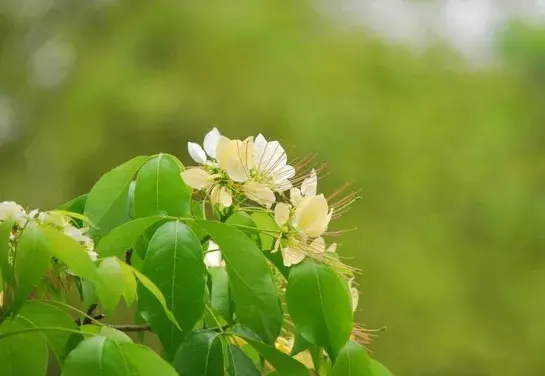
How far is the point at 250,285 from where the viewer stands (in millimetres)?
426

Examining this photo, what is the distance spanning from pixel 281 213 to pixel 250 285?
6 centimetres

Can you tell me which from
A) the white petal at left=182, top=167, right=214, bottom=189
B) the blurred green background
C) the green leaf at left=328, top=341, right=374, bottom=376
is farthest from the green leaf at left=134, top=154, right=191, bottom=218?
the blurred green background

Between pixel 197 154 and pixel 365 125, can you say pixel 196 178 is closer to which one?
pixel 197 154

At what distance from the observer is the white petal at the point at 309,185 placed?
19.1 inches

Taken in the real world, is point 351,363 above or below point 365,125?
above

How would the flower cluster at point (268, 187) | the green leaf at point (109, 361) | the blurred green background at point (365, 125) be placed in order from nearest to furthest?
the green leaf at point (109, 361) → the flower cluster at point (268, 187) → the blurred green background at point (365, 125)

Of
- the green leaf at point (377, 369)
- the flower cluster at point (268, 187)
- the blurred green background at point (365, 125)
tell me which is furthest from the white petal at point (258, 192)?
the blurred green background at point (365, 125)

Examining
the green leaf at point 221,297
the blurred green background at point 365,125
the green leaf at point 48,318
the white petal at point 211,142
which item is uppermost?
the white petal at point 211,142

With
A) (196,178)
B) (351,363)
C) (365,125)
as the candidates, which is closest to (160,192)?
(196,178)

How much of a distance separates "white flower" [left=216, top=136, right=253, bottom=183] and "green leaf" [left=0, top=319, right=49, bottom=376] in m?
0.13

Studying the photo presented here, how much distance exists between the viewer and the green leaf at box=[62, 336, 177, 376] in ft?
1.20

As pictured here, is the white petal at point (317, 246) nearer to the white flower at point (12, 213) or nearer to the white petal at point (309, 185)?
the white petal at point (309, 185)

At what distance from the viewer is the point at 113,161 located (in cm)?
270

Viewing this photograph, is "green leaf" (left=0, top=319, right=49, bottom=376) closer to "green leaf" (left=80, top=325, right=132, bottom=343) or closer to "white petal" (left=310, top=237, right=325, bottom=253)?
"green leaf" (left=80, top=325, right=132, bottom=343)
